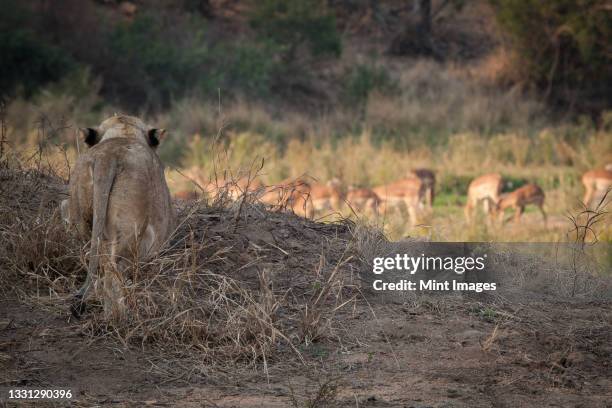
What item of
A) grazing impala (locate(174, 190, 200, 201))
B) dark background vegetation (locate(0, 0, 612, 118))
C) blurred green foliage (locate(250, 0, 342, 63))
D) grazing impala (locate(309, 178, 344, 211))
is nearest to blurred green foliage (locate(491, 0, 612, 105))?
dark background vegetation (locate(0, 0, 612, 118))

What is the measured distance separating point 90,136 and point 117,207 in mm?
816

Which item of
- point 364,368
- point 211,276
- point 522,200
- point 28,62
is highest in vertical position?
point 28,62

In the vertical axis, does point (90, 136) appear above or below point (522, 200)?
below

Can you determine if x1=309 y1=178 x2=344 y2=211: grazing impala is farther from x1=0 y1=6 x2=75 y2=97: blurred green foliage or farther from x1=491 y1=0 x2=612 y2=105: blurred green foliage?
x1=491 y1=0 x2=612 y2=105: blurred green foliage

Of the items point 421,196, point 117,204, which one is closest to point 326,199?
point 421,196

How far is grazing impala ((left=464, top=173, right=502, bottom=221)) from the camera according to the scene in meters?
16.0

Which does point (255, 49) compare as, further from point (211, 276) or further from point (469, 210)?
point (211, 276)

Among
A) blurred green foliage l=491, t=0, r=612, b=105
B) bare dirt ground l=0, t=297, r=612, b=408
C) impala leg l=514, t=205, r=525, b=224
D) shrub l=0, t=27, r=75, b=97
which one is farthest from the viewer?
blurred green foliage l=491, t=0, r=612, b=105

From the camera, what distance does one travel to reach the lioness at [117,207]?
508 cm

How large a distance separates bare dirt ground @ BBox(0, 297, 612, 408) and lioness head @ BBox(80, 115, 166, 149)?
1106 millimetres

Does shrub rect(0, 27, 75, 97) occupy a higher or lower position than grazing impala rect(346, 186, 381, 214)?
higher

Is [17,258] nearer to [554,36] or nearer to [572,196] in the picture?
[572,196]

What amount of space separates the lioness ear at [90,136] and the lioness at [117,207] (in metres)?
0.04

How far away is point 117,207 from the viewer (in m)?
5.29
